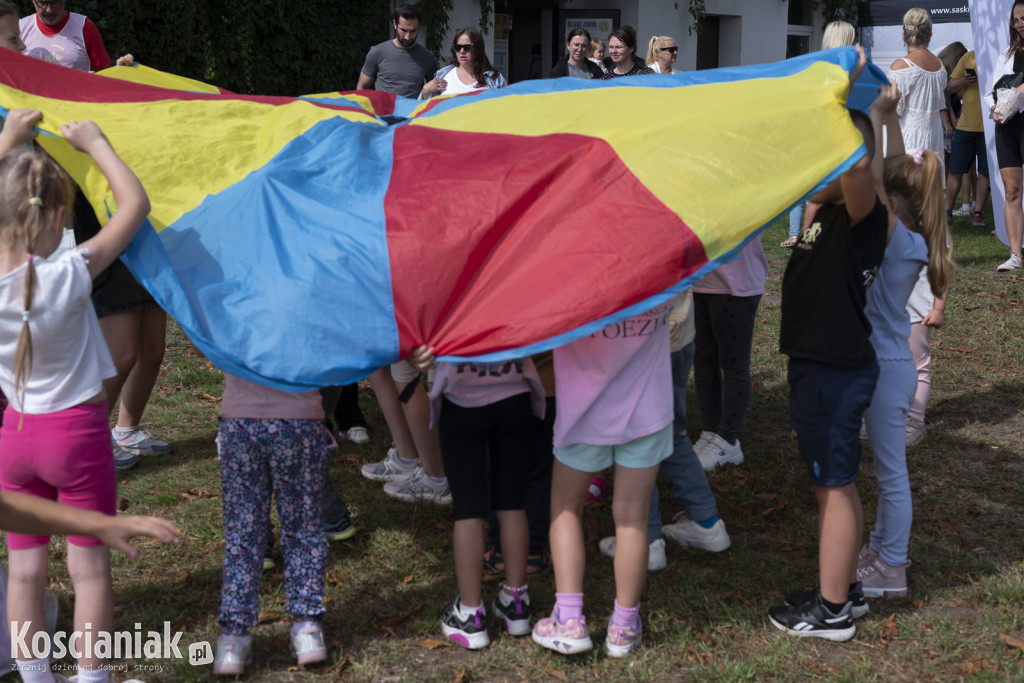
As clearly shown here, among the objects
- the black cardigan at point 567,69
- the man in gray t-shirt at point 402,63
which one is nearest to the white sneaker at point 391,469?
the man in gray t-shirt at point 402,63

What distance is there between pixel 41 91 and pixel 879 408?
3.29m

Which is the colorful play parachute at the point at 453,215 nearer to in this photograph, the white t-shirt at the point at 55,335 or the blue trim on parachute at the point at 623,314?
the blue trim on parachute at the point at 623,314

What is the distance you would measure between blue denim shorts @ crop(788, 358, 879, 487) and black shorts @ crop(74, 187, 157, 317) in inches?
120

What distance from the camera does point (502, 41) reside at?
16859mm

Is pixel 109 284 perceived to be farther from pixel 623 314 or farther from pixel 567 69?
pixel 567 69

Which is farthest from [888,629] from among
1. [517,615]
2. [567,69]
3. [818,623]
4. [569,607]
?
[567,69]

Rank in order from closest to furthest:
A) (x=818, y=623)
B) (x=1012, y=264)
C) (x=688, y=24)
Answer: (x=818, y=623) → (x=1012, y=264) → (x=688, y=24)

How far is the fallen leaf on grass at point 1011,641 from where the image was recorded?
10.8ft

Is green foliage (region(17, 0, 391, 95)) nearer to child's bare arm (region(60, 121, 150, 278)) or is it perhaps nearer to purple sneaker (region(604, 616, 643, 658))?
child's bare arm (region(60, 121, 150, 278))

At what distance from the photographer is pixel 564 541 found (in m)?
3.26

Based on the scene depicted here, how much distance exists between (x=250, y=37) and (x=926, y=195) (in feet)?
37.6

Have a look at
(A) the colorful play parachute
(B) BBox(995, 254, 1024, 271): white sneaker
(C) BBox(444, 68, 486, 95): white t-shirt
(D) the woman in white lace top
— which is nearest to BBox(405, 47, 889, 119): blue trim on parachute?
(A) the colorful play parachute

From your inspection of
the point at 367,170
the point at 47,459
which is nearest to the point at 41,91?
the point at 367,170

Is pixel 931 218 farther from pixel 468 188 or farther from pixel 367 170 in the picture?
pixel 367 170
